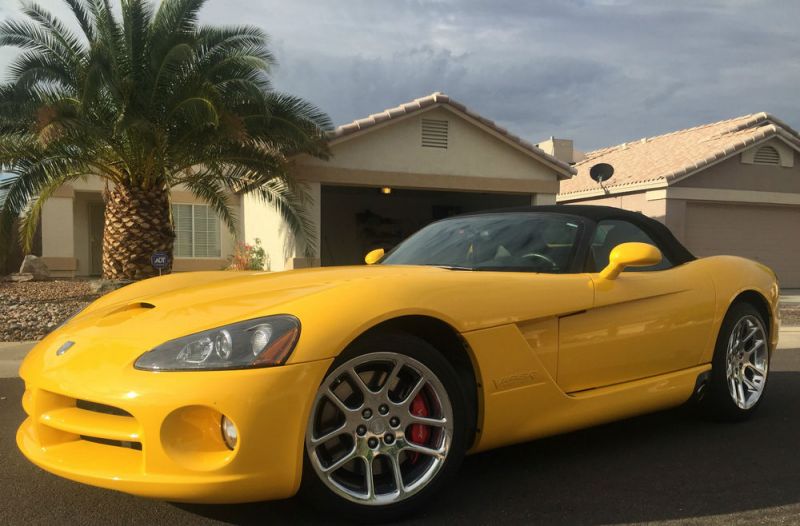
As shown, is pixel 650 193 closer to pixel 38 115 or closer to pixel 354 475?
pixel 38 115

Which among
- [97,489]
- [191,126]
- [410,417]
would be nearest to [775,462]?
[410,417]

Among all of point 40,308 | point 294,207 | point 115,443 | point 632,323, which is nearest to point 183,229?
point 294,207

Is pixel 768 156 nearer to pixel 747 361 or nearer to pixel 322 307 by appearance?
pixel 747 361

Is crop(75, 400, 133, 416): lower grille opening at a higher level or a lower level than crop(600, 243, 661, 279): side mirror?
lower

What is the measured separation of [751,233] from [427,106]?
865 centimetres

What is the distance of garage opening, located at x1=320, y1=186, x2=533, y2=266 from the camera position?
58.1 feet

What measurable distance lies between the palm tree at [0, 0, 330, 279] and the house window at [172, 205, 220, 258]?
7159 millimetres

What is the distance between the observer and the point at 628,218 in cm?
429

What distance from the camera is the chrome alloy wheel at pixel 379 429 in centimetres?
264

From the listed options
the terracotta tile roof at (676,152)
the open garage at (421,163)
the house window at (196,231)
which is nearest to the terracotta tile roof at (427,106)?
the open garage at (421,163)

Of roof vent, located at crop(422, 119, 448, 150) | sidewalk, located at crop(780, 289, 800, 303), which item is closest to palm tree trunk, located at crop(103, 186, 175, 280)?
roof vent, located at crop(422, 119, 448, 150)

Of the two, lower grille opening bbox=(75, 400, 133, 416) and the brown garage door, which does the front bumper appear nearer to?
lower grille opening bbox=(75, 400, 133, 416)

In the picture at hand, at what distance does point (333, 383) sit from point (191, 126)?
8.88 meters

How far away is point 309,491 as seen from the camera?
2.57 m
